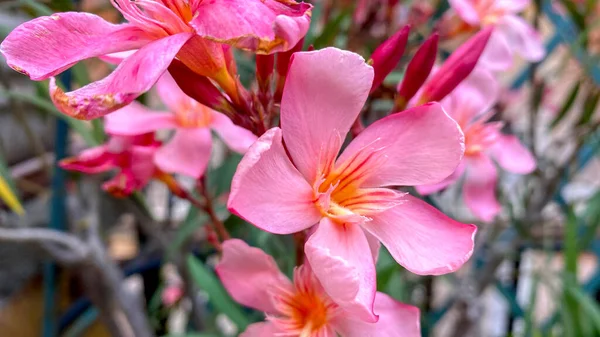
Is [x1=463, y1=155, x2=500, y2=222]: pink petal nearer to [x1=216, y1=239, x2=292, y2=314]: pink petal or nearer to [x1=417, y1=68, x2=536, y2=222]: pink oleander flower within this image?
[x1=417, y1=68, x2=536, y2=222]: pink oleander flower

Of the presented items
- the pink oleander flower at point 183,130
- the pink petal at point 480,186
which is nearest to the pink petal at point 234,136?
the pink oleander flower at point 183,130

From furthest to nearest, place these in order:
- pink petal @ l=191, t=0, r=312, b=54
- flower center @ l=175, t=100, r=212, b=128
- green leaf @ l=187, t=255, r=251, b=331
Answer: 1. green leaf @ l=187, t=255, r=251, b=331
2. flower center @ l=175, t=100, r=212, b=128
3. pink petal @ l=191, t=0, r=312, b=54

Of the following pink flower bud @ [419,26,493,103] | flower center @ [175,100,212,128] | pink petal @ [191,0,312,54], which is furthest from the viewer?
flower center @ [175,100,212,128]

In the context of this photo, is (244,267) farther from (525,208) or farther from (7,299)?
(7,299)

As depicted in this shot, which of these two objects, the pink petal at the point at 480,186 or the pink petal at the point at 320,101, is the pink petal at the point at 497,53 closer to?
the pink petal at the point at 480,186

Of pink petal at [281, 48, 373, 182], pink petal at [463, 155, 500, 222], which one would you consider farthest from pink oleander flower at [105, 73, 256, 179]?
pink petal at [463, 155, 500, 222]

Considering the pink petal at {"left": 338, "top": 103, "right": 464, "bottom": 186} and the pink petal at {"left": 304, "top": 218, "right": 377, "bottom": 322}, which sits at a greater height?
the pink petal at {"left": 338, "top": 103, "right": 464, "bottom": 186}
